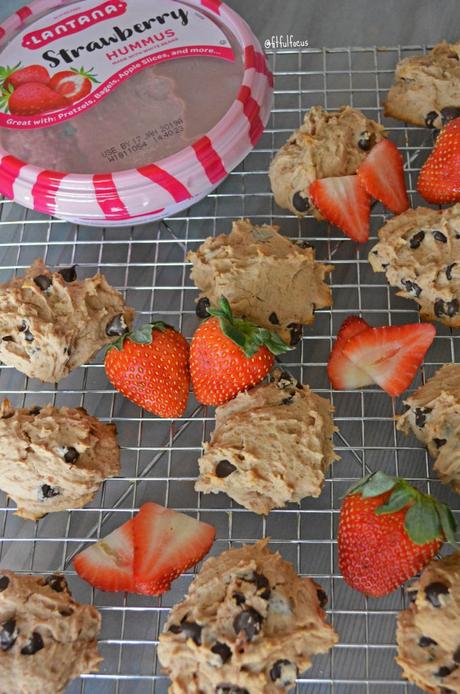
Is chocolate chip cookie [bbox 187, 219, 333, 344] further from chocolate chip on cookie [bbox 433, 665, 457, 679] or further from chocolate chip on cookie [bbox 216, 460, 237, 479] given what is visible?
chocolate chip on cookie [bbox 433, 665, 457, 679]

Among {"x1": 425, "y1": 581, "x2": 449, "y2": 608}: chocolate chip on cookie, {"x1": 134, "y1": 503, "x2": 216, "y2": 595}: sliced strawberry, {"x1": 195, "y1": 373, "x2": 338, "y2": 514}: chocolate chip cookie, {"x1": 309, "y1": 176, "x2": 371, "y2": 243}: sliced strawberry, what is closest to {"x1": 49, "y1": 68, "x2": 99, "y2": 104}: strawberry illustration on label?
{"x1": 309, "y1": 176, "x2": 371, "y2": 243}: sliced strawberry

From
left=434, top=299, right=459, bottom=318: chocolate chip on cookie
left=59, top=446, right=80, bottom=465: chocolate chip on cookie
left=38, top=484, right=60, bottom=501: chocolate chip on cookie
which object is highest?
left=434, top=299, right=459, bottom=318: chocolate chip on cookie

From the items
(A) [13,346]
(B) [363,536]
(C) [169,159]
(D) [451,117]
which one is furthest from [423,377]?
(A) [13,346]

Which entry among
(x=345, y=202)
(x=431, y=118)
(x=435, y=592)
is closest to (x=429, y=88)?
(x=431, y=118)

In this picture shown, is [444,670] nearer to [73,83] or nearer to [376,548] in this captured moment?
[376,548]

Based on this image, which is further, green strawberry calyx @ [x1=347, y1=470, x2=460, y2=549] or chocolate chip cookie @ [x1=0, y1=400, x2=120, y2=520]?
chocolate chip cookie @ [x1=0, y1=400, x2=120, y2=520]

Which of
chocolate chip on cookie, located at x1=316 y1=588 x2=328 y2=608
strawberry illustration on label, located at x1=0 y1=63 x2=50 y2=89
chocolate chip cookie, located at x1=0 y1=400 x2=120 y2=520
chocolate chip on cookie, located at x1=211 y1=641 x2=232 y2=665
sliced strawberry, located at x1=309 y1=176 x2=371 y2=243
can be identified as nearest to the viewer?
chocolate chip on cookie, located at x1=211 y1=641 x2=232 y2=665
